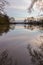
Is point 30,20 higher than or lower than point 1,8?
lower

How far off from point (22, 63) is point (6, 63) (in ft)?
1.99

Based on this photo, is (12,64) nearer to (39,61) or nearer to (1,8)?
(39,61)

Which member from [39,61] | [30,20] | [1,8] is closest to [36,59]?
[39,61]

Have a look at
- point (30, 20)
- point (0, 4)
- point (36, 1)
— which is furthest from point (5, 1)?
point (30, 20)

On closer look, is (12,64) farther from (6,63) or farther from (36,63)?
(36,63)

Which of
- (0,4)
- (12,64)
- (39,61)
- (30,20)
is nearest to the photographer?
(12,64)

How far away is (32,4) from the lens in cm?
1067

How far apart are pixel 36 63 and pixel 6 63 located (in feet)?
3.62

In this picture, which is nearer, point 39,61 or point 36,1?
point 39,61

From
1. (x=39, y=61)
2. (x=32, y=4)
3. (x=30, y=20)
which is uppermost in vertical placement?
(x=32, y=4)

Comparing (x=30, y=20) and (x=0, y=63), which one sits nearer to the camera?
(x=0, y=63)

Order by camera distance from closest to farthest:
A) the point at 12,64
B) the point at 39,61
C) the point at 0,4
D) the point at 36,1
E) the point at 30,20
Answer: the point at 12,64 < the point at 39,61 < the point at 0,4 < the point at 36,1 < the point at 30,20

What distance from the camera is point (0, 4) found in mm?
9250

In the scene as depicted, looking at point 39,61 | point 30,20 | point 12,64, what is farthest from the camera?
point 30,20
